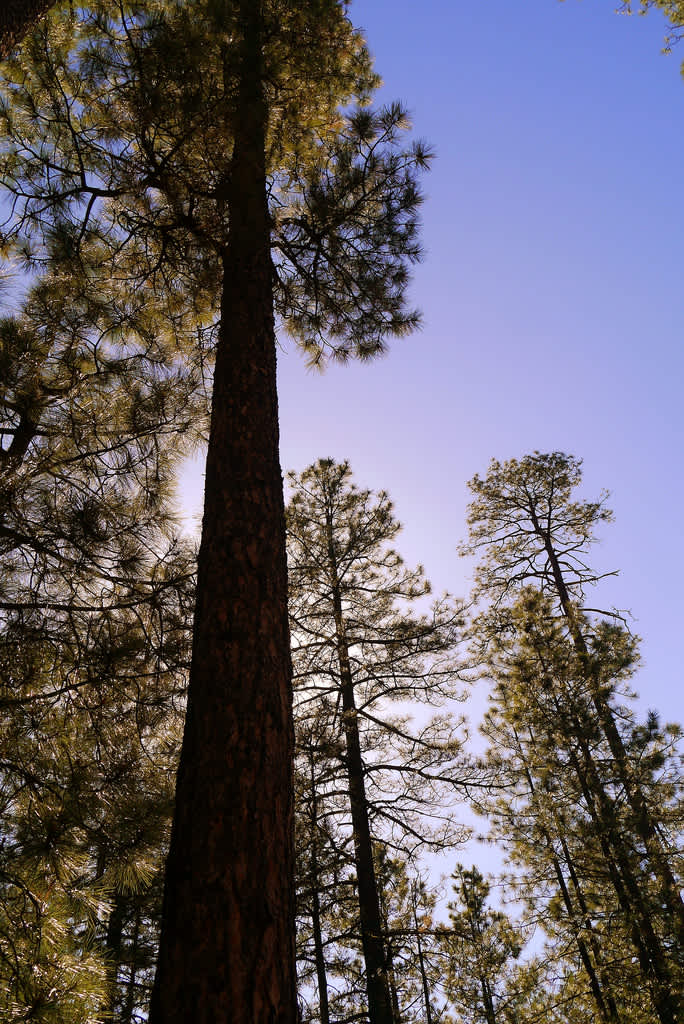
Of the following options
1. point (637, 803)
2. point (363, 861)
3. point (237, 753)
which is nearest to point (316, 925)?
point (363, 861)

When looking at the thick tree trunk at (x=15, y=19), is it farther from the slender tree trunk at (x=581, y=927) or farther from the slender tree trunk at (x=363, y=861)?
the slender tree trunk at (x=581, y=927)

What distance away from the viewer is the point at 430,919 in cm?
734

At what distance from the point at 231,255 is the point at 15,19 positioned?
7.06 ft

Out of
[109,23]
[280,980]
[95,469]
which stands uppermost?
[109,23]

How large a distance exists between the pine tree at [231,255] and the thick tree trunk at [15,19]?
141 millimetres

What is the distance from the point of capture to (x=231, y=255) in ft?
11.7

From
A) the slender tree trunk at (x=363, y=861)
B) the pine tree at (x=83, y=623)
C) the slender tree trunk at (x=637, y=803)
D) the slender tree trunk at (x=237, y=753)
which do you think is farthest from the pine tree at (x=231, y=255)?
the slender tree trunk at (x=637, y=803)

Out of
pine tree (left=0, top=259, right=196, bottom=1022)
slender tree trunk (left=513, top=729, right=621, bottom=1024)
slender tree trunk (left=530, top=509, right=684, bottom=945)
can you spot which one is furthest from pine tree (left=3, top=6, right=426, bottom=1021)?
slender tree trunk (left=513, top=729, right=621, bottom=1024)

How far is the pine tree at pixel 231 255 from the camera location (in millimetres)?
1541

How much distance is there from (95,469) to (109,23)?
340cm

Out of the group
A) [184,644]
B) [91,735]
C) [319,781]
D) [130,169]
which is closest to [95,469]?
[184,644]

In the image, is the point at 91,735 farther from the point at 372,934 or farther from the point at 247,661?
the point at 372,934

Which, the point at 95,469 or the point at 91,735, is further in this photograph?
the point at 95,469

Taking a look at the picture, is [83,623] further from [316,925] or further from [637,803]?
[637,803]
